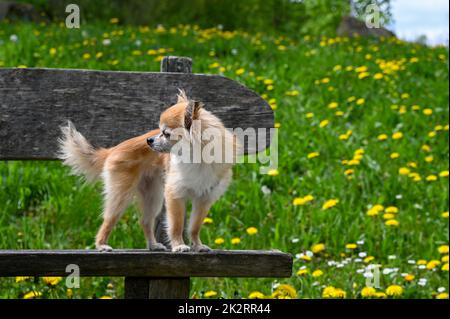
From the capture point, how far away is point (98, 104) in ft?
10.8

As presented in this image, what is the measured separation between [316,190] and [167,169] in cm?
310

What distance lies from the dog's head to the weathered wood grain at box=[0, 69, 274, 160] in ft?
2.68

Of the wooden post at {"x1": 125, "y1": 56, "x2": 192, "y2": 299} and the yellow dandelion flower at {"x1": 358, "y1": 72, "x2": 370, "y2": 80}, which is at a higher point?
the yellow dandelion flower at {"x1": 358, "y1": 72, "x2": 370, "y2": 80}

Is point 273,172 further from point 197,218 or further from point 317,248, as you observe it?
point 197,218

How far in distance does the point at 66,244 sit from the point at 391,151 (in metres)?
2.95

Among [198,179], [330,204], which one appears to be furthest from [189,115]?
[330,204]

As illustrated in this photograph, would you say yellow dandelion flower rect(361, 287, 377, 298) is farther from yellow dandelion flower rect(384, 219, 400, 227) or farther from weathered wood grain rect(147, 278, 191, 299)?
weathered wood grain rect(147, 278, 191, 299)

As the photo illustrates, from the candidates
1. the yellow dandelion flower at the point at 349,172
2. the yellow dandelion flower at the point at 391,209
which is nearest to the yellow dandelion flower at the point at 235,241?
the yellow dandelion flower at the point at 391,209

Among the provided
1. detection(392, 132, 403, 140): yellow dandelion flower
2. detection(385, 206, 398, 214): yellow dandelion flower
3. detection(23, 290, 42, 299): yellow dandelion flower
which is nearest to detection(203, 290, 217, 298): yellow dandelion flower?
detection(23, 290, 42, 299): yellow dandelion flower

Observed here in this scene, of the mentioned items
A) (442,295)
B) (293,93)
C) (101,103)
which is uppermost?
(293,93)

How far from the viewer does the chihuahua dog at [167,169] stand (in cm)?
248

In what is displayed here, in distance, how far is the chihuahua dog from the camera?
2480 millimetres

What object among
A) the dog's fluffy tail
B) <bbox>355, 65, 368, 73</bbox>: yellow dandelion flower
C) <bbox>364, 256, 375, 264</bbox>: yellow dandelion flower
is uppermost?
<bbox>355, 65, 368, 73</bbox>: yellow dandelion flower
